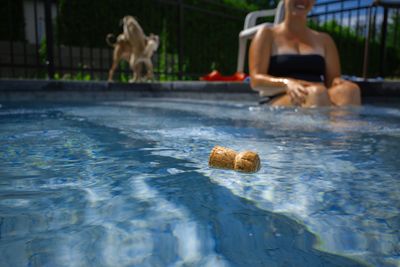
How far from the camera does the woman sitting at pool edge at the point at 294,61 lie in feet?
12.2

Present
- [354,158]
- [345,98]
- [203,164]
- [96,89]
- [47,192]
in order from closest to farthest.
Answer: [47,192] → [203,164] → [354,158] → [345,98] → [96,89]

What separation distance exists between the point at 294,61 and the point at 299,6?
1.86 feet

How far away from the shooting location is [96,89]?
5.65 meters

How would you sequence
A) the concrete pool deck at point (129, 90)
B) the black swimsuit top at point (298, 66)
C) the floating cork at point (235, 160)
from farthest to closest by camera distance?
the concrete pool deck at point (129, 90) → the black swimsuit top at point (298, 66) → the floating cork at point (235, 160)

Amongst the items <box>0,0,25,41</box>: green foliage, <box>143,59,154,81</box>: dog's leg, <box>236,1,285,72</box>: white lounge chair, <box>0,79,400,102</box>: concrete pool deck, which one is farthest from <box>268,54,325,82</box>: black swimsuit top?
<box>0,0,25,41</box>: green foliage

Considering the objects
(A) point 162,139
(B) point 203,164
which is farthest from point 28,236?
(A) point 162,139

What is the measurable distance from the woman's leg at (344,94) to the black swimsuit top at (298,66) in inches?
11.3

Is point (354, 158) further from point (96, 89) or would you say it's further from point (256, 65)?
point (96, 89)

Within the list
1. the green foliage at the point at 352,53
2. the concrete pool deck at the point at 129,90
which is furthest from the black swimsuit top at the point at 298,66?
the green foliage at the point at 352,53

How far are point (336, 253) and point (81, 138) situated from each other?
151 centimetres

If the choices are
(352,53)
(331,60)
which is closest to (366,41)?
(331,60)

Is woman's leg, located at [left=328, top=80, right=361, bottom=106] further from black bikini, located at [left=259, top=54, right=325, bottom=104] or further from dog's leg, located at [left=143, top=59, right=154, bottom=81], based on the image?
dog's leg, located at [left=143, top=59, right=154, bottom=81]

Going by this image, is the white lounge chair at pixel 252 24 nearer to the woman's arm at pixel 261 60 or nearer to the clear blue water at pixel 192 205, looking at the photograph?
the woman's arm at pixel 261 60

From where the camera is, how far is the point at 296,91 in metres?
3.50
